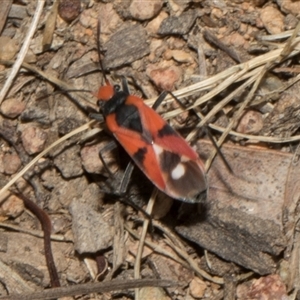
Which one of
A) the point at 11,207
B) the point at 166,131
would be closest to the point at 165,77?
the point at 166,131

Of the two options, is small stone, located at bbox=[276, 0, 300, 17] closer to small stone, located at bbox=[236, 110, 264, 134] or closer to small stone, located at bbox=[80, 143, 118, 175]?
small stone, located at bbox=[236, 110, 264, 134]

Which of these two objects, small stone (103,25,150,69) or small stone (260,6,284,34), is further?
small stone (103,25,150,69)

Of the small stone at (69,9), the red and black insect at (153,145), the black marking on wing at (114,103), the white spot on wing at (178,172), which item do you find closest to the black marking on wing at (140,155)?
the red and black insect at (153,145)

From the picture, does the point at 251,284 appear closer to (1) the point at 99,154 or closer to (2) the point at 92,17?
(1) the point at 99,154

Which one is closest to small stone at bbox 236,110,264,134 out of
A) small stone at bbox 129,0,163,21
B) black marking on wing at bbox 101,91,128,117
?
black marking on wing at bbox 101,91,128,117

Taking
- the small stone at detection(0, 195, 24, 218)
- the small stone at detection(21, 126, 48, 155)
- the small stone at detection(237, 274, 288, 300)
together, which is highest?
the small stone at detection(21, 126, 48, 155)

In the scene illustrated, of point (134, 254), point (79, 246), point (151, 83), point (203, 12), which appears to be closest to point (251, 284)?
point (134, 254)

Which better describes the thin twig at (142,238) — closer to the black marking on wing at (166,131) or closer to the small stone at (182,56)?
the black marking on wing at (166,131)
